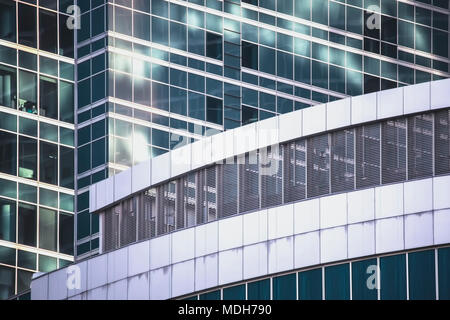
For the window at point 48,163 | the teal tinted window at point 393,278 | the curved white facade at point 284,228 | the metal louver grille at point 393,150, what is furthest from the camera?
the window at point 48,163

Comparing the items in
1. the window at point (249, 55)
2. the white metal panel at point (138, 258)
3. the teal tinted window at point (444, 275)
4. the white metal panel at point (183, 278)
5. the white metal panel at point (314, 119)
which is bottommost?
the teal tinted window at point (444, 275)

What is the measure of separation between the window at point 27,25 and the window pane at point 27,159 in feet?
19.1

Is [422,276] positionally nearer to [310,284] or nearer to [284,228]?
[310,284]

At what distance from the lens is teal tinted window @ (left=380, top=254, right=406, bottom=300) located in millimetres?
46188

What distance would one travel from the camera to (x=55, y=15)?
101m

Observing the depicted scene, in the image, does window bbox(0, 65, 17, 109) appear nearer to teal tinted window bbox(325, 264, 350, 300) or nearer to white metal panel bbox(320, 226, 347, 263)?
white metal panel bbox(320, 226, 347, 263)

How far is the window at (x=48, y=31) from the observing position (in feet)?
329

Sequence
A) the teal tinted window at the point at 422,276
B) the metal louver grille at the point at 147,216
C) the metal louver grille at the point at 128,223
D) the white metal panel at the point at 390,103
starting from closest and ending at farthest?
the teal tinted window at the point at 422,276 → the white metal panel at the point at 390,103 → the metal louver grille at the point at 147,216 → the metal louver grille at the point at 128,223

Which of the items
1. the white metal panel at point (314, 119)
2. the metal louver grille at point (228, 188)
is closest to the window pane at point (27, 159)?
the metal louver grille at point (228, 188)

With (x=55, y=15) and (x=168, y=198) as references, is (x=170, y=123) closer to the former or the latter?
(x=55, y=15)

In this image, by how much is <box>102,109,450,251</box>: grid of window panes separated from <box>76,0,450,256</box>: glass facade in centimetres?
3933

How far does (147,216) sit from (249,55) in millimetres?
49122

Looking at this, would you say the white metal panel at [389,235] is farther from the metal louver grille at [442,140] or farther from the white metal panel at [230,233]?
the white metal panel at [230,233]

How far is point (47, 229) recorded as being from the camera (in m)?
97.6
